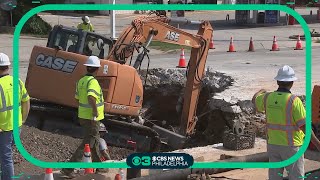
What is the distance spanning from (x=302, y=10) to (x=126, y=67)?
146 feet

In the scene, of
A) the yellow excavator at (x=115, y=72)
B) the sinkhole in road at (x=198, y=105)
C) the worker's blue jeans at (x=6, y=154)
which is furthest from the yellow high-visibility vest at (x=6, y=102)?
the sinkhole in road at (x=198, y=105)

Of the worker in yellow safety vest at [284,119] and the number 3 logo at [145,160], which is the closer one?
the number 3 logo at [145,160]

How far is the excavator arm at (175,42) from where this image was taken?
12.3m

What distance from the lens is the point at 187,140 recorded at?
14188 mm

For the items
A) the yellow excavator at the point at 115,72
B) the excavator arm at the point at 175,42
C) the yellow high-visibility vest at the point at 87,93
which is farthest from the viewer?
the excavator arm at the point at 175,42

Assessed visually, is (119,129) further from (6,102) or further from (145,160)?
(145,160)

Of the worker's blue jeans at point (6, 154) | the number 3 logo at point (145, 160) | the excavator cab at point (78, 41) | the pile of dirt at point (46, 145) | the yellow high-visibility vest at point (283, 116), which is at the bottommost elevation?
the pile of dirt at point (46, 145)

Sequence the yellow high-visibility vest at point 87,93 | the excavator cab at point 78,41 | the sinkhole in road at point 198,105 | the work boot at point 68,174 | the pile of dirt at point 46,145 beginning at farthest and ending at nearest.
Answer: the sinkhole in road at point 198,105, the excavator cab at point 78,41, the pile of dirt at point 46,145, the work boot at point 68,174, the yellow high-visibility vest at point 87,93

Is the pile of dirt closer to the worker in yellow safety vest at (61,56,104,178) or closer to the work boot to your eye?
the work boot

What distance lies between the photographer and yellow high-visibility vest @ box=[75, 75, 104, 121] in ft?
27.3

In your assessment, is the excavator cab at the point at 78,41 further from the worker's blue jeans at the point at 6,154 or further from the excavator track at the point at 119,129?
the worker's blue jeans at the point at 6,154

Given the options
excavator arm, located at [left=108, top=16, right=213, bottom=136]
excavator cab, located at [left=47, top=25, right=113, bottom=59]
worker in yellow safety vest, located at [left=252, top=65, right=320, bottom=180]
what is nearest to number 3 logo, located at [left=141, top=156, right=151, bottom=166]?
worker in yellow safety vest, located at [left=252, top=65, right=320, bottom=180]

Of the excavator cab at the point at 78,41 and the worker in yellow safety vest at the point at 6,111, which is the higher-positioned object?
the excavator cab at the point at 78,41

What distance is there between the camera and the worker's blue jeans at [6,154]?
780 cm
